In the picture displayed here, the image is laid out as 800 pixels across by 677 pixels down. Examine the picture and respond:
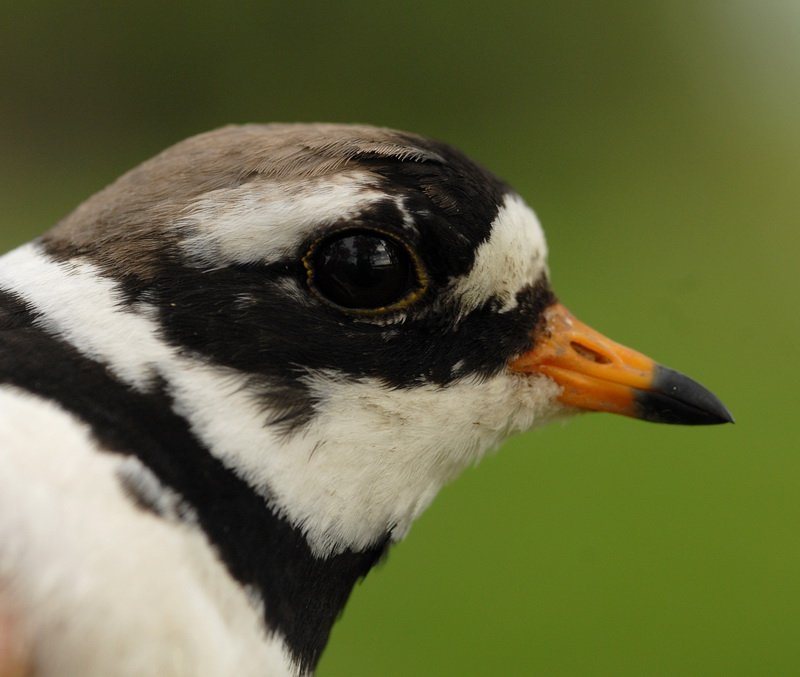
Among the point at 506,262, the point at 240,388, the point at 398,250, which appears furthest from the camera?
the point at 506,262

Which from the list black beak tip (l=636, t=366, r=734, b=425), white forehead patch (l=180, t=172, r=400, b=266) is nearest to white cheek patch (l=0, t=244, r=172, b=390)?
white forehead patch (l=180, t=172, r=400, b=266)

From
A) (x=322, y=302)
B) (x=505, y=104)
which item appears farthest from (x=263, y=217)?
(x=505, y=104)

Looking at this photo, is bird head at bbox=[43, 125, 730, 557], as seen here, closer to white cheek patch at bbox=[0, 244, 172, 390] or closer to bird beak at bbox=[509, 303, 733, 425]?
white cheek patch at bbox=[0, 244, 172, 390]

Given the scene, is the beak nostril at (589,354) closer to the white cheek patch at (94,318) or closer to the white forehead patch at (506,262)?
the white forehead patch at (506,262)

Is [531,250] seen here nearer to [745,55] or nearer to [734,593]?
[734,593]

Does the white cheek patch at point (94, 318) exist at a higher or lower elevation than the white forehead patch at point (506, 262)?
lower

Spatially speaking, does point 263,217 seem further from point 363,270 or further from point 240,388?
point 240,388

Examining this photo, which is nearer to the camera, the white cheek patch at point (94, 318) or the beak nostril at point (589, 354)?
the white cheek patch at point (94, 318)

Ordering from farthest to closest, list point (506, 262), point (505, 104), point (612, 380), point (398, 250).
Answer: point (505, 104) → point (612, 380) → point (506, 262) → point (398, 250)

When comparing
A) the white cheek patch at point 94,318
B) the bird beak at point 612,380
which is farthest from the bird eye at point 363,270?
the bird beak at point 612,380
